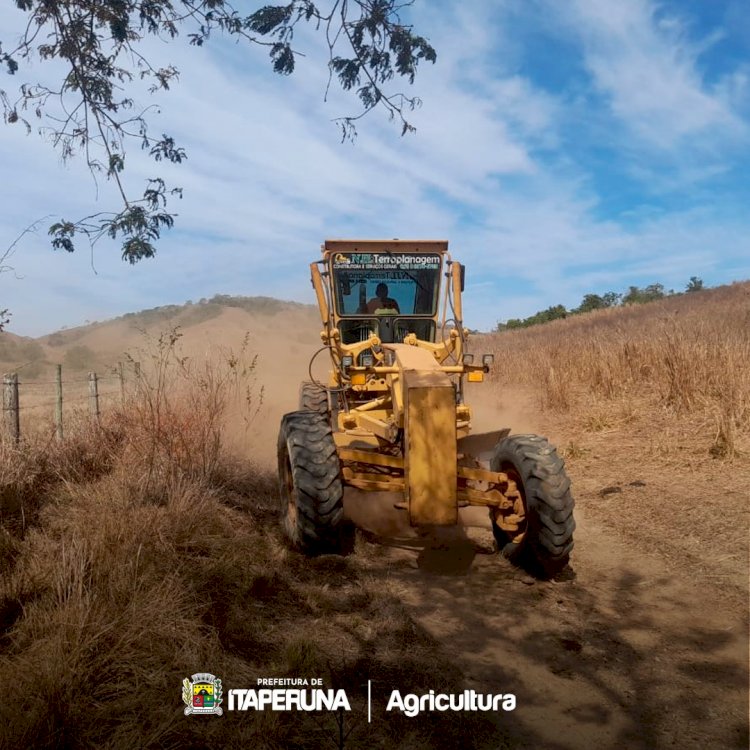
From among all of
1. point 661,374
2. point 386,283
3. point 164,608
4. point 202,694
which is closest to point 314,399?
point 386,283

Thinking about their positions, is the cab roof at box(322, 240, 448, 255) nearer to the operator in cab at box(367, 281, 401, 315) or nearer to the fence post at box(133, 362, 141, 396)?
the operator in cab at box(367, 281, 401, 315)

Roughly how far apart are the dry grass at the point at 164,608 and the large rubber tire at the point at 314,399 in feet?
6.52

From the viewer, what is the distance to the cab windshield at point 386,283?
25.0 ft

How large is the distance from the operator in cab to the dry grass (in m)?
2.33

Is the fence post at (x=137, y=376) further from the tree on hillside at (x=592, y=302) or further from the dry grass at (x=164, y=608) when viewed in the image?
the tree on hillside at (x=592, y=302)

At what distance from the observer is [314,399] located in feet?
27.7

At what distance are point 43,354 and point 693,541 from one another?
111ft

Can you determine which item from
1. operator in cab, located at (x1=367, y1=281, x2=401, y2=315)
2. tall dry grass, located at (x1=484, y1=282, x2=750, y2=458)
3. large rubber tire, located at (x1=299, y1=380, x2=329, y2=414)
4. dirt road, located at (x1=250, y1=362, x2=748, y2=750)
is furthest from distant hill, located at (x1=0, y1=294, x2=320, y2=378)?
dirt road, located at (x1=250, y1=362, x2=748, y2=750)

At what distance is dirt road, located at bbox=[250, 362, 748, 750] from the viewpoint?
3.26 m

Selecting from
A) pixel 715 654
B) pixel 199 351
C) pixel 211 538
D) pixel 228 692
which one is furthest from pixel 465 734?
pixel 199 351

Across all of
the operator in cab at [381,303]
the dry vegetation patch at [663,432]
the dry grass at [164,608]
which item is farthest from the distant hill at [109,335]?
the dry grass at [164,608]

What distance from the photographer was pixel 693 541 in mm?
5750

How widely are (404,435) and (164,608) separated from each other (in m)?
2.20

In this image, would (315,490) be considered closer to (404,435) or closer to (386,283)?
(404,435)
